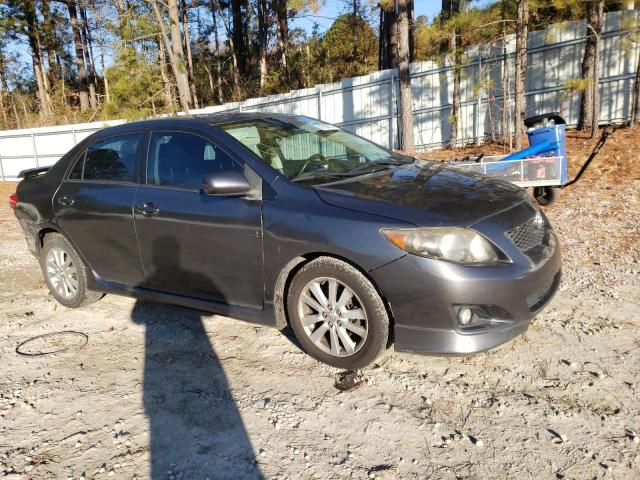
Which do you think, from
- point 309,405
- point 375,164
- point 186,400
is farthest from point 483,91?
point 186,400

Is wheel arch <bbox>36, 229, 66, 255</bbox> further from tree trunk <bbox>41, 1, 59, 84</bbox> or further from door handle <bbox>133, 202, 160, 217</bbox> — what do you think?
tree trunk <bbox>41, 1, 59, 84</bbox>

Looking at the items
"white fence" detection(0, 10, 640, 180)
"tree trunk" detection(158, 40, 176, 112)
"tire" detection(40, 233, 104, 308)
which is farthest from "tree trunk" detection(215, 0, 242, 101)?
"tire" detection(40, 233, 104, 308)

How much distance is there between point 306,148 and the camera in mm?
A: 3926

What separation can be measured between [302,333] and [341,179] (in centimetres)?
108

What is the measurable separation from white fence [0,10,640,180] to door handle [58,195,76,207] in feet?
28.5

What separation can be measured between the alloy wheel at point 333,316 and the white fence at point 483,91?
8.84m

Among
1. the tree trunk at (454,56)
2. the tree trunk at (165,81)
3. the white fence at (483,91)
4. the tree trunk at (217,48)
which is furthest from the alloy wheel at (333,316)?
the tree trunk at (217,48)

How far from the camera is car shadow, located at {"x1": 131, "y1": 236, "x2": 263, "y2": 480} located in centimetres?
246

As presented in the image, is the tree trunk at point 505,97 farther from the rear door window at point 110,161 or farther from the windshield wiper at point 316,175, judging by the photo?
the rear door window at point 110,161

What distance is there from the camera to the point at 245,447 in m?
2.56

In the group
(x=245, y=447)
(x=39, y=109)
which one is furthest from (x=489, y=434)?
(x=39, y=109)

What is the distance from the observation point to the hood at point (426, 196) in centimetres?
295

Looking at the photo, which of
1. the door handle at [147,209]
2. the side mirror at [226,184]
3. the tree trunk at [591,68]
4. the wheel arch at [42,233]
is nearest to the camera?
the side mirror at [226,184]

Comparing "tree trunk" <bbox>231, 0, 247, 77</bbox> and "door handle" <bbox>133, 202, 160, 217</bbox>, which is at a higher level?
"tree trunk" <bbox>231, 0, 247, 77</bbox>
